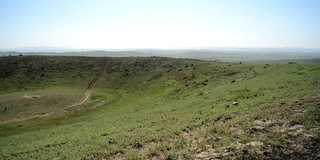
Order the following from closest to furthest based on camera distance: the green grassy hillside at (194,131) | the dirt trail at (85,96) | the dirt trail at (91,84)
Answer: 1. the green grassy hillside at (194,131)
2. the dirt trail at (85,96)
3. the dirt trail at (91,84)

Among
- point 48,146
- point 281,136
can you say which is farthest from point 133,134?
point 281,136

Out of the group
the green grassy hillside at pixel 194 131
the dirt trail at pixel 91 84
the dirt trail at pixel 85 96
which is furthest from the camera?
the dirt trail at pixel 91 84

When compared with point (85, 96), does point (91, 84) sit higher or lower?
higher

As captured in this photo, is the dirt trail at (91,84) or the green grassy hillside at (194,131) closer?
the green grassy hillside at (194,131)

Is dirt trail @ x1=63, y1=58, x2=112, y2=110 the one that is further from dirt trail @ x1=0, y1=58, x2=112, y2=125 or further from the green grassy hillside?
the green grassy hillside

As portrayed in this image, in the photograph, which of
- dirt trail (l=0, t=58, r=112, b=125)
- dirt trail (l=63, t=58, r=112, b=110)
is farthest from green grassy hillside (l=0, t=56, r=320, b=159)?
dirt trail (l=63, t=58, r=112, b=110)

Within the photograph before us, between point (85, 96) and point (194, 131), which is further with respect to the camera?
point (85, 96)

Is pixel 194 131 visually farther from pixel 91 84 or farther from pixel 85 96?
pixel 91 84

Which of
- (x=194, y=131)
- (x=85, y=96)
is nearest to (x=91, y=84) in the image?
(x=85, y=96)

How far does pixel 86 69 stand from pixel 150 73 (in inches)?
1156

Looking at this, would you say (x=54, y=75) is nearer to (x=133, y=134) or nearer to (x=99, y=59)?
(x=99, y=59)

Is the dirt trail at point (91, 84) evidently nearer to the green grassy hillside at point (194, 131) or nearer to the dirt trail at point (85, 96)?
the dirt trail at point (85, 96)

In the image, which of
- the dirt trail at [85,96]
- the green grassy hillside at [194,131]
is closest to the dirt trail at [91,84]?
the dirt trail at [85,96]

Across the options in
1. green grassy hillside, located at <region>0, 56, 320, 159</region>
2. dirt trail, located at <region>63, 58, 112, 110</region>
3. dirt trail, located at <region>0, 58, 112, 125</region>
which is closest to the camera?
green grassy hillside, located at <region>0, 56, 320, 159</region>
